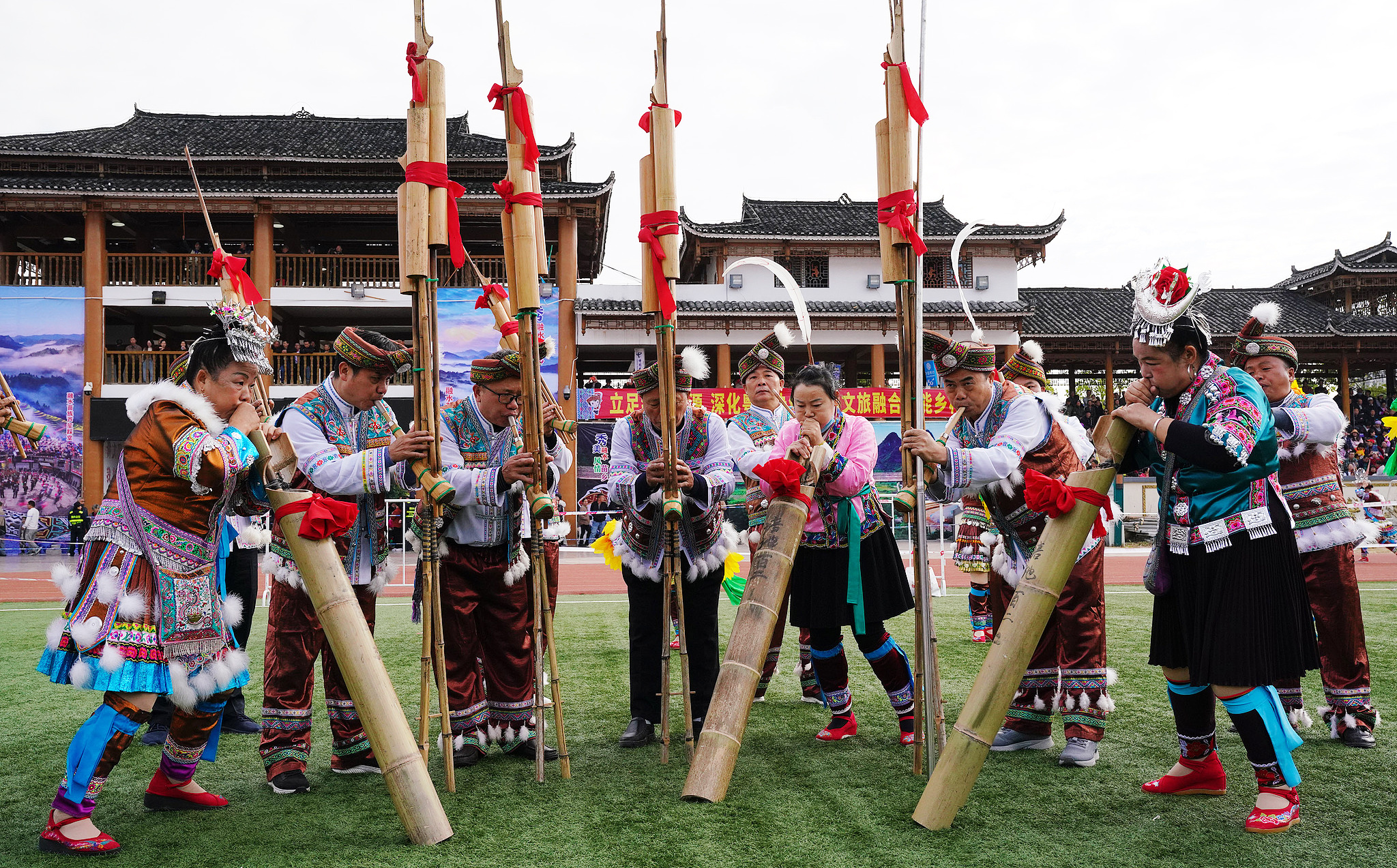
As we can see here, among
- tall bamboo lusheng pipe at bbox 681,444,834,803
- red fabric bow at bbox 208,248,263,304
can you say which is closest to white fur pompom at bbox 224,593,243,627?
red fabric bow at bbox 208,248,263,304

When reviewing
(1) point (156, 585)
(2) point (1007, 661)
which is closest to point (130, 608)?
(1) point (156, 585)

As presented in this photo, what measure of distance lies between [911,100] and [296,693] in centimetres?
331

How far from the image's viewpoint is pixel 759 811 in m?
3.27

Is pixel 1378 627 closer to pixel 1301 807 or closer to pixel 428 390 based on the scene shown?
pixel 1301 807

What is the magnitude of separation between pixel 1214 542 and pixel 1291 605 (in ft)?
1.07

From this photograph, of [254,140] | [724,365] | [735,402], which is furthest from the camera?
[254,140]

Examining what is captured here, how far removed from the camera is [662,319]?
387cm

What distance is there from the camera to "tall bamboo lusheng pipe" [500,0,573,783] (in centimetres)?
361

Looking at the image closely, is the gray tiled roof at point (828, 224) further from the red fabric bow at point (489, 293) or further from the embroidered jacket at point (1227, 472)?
the embroidered jacket at point (1227, 472)

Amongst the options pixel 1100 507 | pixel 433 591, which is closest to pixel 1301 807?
pixel 1100 507

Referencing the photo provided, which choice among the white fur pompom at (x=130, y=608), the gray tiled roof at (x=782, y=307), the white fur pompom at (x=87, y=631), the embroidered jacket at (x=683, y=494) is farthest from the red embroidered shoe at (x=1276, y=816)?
the gray tiled roof at (x=782, y=307)

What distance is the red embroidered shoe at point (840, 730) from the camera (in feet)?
14.2

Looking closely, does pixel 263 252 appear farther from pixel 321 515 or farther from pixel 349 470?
pixel 321 515

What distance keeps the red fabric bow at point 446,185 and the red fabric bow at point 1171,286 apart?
2.50 metres
